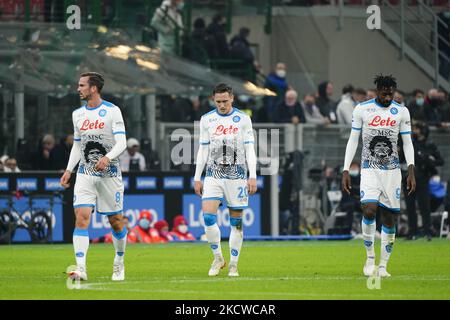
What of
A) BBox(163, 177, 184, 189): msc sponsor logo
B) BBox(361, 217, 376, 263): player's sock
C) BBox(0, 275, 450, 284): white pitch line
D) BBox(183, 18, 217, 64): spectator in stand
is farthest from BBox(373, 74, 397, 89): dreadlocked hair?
BBox(183, 18, 217, 64): spectator in stand

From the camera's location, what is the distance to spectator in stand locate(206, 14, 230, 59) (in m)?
35.9

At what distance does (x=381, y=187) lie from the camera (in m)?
18.4

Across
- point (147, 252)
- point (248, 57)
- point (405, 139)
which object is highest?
point (248, 57)

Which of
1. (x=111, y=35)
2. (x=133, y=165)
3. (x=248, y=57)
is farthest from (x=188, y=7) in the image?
(x=133, y=165)

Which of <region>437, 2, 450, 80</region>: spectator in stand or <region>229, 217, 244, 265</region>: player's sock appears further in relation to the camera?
<region>437, 2, 450, 80</region>: spectator in stand

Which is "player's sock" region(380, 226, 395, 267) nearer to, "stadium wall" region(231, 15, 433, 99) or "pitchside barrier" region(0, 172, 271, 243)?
"pitchside barrier" region(0, 172, 271, 243)

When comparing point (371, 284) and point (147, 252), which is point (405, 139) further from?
point (147, 252)

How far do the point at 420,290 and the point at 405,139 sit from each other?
9.47 feet

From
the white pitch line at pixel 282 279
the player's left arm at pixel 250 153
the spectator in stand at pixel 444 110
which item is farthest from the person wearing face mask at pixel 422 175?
the player's left arm at pixel 250 153

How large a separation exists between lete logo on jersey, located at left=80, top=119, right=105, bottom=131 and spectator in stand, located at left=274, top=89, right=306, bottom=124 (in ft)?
51.0

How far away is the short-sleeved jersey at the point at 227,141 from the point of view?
1844cm
